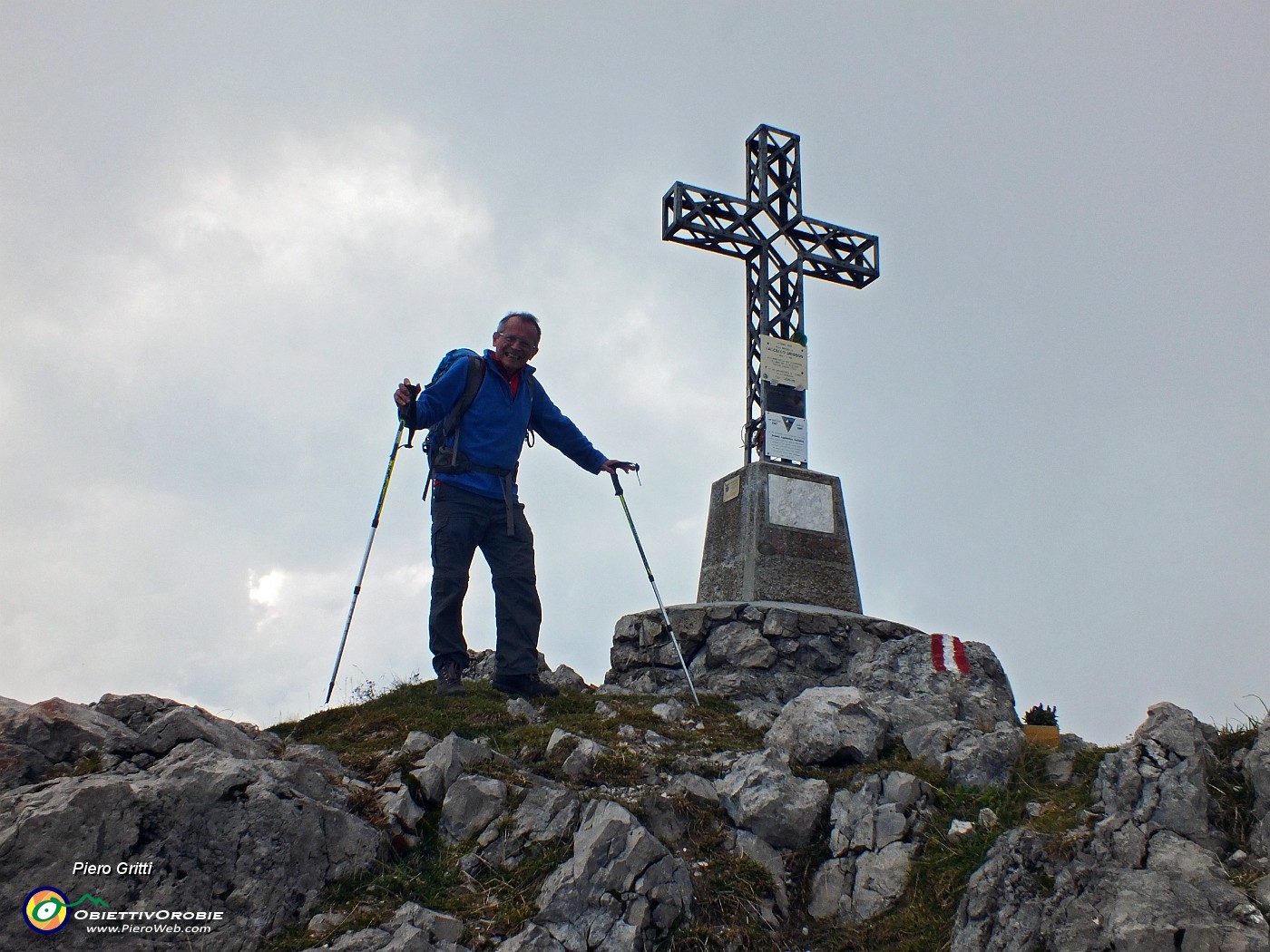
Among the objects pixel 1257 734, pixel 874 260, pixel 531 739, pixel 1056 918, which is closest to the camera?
pixel 1056 918

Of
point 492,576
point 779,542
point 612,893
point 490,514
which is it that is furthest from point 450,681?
point 779,542

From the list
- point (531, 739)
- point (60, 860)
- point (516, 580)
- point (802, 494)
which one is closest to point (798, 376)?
point (802, 494)

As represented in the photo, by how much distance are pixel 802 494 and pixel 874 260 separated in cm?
432

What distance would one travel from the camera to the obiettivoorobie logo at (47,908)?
473 cm

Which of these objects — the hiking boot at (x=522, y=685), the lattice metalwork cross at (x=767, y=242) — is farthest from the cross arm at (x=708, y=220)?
the hiking boot at (x=522, y=685)

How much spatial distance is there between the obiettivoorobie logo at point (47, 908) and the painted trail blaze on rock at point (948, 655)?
24.2ft

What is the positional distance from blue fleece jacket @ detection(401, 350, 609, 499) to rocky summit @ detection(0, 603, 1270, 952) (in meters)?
2.64

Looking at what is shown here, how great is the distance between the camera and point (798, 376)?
42.8ft

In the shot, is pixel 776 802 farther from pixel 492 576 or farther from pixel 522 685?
pixel 492 576

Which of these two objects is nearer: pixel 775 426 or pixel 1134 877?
pixel 1134 877

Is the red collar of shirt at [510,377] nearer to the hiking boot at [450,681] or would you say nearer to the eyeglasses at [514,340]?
the eyeglasses at [514,340]

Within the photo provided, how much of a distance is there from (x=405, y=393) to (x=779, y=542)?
16.7 feet

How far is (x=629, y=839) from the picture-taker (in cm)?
534

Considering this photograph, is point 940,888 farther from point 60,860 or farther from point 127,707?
point 127,707
